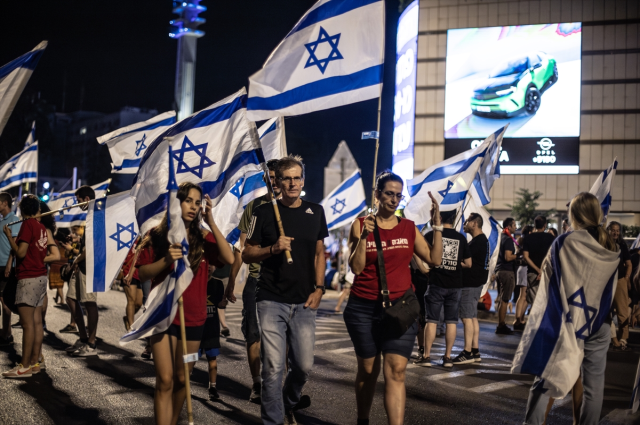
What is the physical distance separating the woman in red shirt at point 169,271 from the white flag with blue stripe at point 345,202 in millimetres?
10848

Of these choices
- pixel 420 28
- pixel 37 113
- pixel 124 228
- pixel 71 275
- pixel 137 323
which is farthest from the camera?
pixel 37 113

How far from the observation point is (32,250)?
7.01 m

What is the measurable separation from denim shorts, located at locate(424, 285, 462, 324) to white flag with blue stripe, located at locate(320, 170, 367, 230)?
7.02 metres

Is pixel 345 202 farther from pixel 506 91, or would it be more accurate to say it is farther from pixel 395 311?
pixel 506 91

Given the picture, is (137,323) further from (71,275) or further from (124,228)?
→ (71,275)

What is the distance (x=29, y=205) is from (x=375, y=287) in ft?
13.7

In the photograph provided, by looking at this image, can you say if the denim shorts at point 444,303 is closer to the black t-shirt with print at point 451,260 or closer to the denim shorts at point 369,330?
the black t-shirt with print at point 451,260

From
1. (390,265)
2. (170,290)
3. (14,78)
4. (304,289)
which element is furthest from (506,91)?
(170,290)

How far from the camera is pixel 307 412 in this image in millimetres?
5832

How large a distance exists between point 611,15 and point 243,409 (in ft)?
121

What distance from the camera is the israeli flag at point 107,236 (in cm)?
812

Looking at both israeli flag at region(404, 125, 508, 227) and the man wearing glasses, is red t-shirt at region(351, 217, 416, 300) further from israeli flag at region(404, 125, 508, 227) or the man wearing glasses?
israeli flag at region(404, 125, 508, 227)

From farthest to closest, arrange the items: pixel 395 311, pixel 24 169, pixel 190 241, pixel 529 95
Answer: pixel 529 95 → pixel 24 169 → pixel 395 311 → pixel 190 241

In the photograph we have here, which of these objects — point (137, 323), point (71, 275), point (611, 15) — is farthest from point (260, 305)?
point (611, 15)
